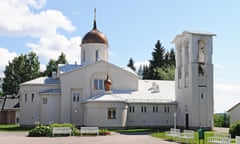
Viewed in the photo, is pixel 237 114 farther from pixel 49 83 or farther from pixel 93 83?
pixel 49 83

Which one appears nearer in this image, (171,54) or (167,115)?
(167,115)

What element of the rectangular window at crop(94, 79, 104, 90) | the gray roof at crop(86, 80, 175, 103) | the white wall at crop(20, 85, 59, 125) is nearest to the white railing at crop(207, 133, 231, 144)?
the gray roof at crop(86, 80, 175, 103)

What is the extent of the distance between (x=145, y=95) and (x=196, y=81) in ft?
26.4

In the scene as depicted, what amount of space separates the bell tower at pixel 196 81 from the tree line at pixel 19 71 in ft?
132

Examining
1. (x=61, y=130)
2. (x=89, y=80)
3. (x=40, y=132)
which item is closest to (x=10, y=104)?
(x=89, y=80)

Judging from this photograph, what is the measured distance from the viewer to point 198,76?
150 ft

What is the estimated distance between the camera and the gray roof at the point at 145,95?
155 feet

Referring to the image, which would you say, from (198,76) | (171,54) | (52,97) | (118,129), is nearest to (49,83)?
(52,97)

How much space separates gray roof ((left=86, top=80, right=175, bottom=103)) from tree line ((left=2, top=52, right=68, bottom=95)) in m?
31.8

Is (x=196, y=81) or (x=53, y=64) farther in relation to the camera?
(x=53, y=64)

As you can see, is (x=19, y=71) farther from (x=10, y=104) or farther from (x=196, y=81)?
(x=196, y=81)

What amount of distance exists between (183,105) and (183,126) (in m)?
2.52

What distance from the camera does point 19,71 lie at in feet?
263

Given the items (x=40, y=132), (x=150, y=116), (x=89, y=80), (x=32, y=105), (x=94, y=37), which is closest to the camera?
(x=40, y=132)
